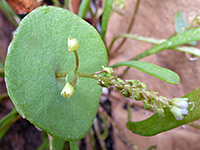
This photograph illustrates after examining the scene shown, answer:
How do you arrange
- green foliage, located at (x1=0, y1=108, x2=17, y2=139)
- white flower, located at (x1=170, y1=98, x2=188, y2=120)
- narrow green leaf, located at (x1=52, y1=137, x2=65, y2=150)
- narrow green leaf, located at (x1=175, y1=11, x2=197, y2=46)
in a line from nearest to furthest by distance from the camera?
1. white flower, located at (x1=170, y1=98, x2=188, y2=120)
2. narrow green leaf, located at (x1=52, y1=137, x2=65, y2=150)
3. narrow green leaf, located at (x1=175, y1=11, x2=197, y2=46)
4. green foliage, located at (x1=0, y1=108, x2=17, y2=139)

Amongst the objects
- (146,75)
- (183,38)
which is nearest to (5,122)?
(146,75)

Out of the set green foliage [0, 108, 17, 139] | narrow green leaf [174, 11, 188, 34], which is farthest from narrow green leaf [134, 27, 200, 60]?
green foliage [0, 108, 17, 139]

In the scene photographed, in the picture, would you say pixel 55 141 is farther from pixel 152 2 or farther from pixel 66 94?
pixel 152 2

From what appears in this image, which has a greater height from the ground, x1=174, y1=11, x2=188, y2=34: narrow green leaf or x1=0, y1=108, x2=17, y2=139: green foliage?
x1=174, y1=11, x2=188, y2=34: narrow green leaf

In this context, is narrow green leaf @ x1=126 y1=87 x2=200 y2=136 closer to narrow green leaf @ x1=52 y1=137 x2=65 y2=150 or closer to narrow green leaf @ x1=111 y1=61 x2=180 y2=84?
narrow green leaf @ x1=111 y1=61 x2=180 y2=84

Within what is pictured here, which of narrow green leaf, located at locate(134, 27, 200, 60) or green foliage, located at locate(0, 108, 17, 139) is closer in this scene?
narrow green leaf, located at locate(134, 27, 200, 60)

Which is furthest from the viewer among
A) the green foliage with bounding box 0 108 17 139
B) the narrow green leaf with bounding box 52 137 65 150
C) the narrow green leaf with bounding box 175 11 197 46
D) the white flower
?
the green foliage with bounding box 0 108 17 139

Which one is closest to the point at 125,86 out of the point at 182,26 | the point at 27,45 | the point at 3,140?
the point at 27,45
